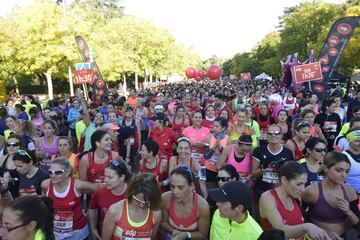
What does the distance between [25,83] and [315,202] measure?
39.0m

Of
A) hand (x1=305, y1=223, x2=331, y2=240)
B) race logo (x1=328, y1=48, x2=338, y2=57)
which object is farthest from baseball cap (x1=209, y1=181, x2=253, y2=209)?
race logo (x1=328, y1=48, x2=338, y2=57)

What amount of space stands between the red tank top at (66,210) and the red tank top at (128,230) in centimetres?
83

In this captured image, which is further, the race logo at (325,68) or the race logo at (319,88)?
the race logo at (325,68)

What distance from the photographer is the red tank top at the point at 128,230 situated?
3.03m

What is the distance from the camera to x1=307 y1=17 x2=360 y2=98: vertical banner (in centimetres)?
1486

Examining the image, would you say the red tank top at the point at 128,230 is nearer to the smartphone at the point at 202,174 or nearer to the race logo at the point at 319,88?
the smartphone at the point at 202,174

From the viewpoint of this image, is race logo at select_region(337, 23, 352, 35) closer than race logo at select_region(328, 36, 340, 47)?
Yes

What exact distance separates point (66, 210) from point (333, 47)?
14704 mm

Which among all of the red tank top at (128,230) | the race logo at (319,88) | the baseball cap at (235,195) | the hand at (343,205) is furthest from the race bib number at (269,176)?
the race logo at (319,88)

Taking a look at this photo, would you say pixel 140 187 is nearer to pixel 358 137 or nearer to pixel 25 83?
pixel 358 137

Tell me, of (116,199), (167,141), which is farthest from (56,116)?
(116,199)

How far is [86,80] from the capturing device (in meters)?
13.8

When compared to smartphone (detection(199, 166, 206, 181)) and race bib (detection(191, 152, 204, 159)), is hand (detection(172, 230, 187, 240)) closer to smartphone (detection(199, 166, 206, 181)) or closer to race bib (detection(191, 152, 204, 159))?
smartphone (detection(199, 166, 206, 181))

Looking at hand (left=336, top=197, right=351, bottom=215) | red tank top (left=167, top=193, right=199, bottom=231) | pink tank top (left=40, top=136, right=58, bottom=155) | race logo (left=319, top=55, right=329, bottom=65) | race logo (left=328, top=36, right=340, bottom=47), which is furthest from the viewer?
race logo (left=319, top=55, right=329, bottom=65)
